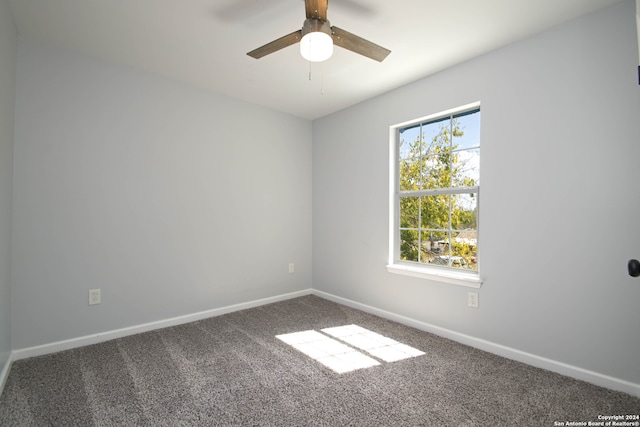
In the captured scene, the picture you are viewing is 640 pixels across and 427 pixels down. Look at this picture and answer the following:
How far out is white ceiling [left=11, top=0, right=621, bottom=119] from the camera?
6.73 ft

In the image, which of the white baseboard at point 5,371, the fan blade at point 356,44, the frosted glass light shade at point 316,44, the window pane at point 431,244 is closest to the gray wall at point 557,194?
the window pane at point 431,244

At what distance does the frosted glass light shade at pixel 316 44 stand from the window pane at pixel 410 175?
175 cm

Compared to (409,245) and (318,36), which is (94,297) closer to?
(318,36)

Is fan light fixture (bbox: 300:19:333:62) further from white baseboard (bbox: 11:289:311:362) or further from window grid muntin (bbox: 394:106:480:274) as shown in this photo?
white baseboard (bbox: 11:289:311:362)

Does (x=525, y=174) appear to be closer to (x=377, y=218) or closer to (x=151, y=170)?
(x=377, y=218)

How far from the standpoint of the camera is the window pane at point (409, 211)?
3241 mm

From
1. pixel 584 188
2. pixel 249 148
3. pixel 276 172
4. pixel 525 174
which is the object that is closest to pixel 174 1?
pixel 249 148

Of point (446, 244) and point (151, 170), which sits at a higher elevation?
point (151, 170)

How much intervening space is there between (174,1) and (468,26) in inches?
77.9

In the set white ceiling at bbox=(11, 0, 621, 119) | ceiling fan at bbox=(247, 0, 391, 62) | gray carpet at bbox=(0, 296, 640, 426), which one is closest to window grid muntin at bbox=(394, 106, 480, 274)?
white ceiling at bbox=(11, 0, 621, 119)

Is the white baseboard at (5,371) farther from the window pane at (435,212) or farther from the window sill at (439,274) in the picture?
the window pane at (435,212)

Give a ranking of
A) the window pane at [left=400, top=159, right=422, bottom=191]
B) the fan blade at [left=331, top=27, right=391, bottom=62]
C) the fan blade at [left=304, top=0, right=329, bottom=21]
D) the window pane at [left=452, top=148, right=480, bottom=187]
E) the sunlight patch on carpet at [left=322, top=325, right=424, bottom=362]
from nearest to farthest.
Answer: the fan blade at [left=304, top=0, right=329, bottom=21], the fan blade at [left=331, top=27, right=391, bottom=62], the sunlight patch on carpet at [left=322, top=325, right=424, bottom=362], the window pane at [left=452, top=148, right=480, bottom=187], the window pane at [left=400, top=159, right=422, bottom=191]

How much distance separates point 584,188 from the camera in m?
2.11

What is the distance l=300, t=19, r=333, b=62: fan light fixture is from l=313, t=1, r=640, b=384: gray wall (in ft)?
5.04
